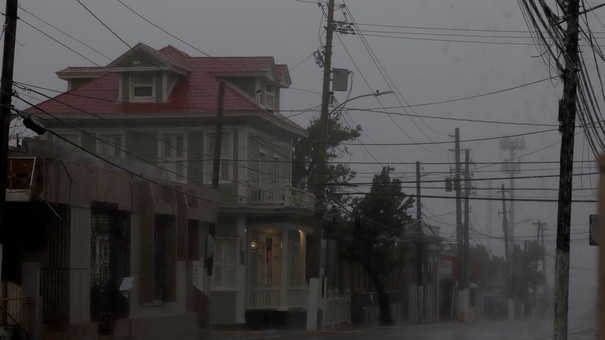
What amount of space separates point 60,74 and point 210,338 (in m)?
19.5

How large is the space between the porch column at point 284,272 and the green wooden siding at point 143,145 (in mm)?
6308

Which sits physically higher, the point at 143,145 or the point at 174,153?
the point at 143,145

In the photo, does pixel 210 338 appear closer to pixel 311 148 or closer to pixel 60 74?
pixel 60 74

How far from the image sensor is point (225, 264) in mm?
42750

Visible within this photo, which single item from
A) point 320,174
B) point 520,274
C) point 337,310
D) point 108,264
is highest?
point 320,174

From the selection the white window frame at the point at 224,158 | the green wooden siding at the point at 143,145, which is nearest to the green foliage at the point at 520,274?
the white window frame at the point at 224,158

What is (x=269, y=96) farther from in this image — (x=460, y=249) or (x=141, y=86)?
(x=460, y=249)

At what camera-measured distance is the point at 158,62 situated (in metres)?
42.4

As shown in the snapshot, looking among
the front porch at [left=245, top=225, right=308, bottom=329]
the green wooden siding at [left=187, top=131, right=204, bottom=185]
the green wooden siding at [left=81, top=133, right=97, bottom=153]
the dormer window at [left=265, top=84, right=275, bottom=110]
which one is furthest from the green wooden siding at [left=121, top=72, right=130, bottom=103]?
the front porch at [left=245, top=225, right=308, bottom=329]

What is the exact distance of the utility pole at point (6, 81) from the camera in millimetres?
22203

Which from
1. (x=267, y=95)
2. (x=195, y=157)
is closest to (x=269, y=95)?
(x=267, y=95)

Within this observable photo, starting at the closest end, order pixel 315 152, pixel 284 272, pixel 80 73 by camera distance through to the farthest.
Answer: pixel 284 272
pixel 80 73
pixel 315 152

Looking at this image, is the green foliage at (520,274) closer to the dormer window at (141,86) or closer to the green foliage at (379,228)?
the green foliage at (379,228)

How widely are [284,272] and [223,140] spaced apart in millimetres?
6059
